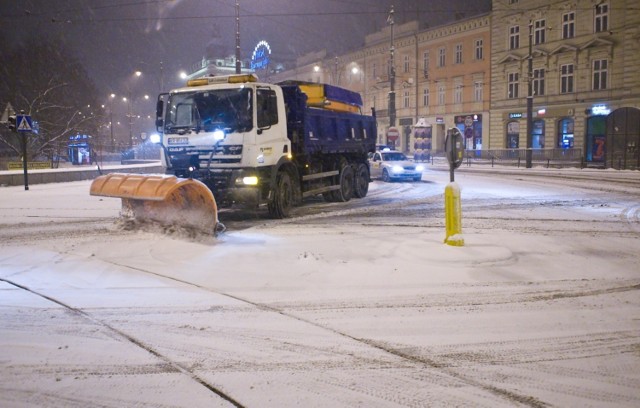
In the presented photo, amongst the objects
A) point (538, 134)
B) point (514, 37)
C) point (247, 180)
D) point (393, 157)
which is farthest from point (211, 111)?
point (514, 37)

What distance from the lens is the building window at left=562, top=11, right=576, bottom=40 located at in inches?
1668

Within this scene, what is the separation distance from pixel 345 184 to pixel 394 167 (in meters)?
8.30

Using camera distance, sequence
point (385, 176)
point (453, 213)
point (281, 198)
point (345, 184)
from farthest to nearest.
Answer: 1. point (385, 176)
2. point (345, 184)
3. point (281, 198)
4. point (453, 213)

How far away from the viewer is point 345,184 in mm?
18062

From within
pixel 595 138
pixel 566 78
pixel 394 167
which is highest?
pixel 566 78

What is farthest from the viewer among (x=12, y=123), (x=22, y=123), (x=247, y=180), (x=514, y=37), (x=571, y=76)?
(x=514, y=37)

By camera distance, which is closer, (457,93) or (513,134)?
(513,134)

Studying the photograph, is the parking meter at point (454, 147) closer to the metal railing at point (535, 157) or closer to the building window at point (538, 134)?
the metal railing at point (535, 157)

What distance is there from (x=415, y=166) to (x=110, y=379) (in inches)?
882

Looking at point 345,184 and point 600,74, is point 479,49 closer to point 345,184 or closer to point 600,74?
point 600,74

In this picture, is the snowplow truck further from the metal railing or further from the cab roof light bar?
the metal railing

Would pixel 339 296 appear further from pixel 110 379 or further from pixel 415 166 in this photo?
pixel 415 166

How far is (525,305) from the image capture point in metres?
6.41

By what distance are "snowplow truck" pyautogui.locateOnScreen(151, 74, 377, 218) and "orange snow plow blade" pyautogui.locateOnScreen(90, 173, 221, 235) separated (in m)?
1.77
